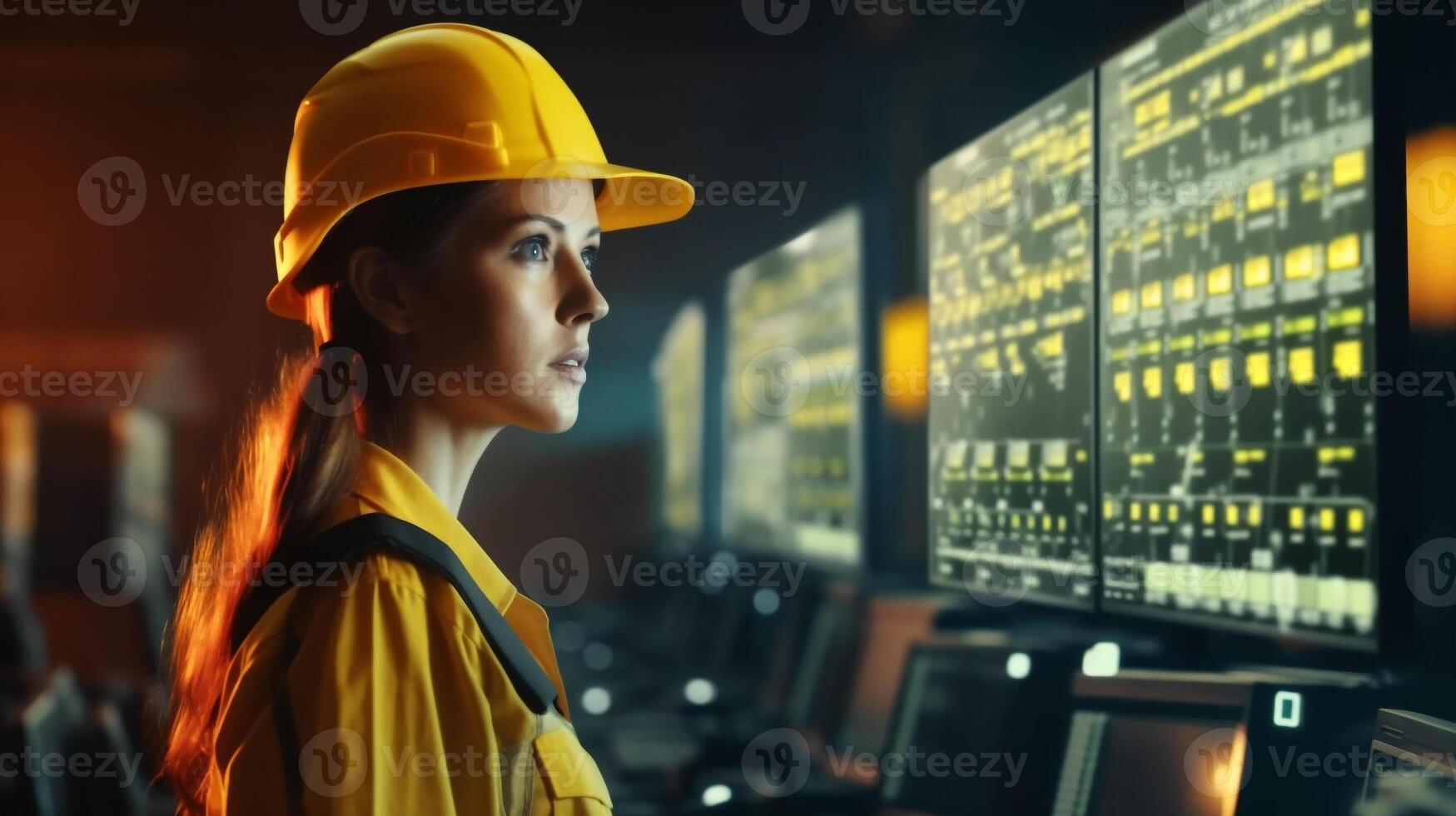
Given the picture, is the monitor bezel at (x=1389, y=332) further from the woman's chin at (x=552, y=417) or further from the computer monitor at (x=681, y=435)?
the computer monitor at (x=681, y=435)

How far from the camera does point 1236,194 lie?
1249mm

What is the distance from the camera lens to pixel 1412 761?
2.72 ft

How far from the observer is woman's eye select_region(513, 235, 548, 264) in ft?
3.51

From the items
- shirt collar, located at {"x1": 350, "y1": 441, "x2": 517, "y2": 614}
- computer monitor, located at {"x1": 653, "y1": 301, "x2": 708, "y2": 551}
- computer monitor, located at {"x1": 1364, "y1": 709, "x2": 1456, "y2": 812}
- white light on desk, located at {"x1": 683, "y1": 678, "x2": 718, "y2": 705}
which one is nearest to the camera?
computer monitor, located at {"x1": 1364, "y1": 709, "x2": 1456, "y2": 812}

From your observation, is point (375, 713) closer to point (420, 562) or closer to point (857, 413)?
point (420, 562)

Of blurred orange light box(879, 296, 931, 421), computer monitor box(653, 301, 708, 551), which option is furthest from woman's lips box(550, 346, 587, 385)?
computer monitor box(653, 301, 708, 551)

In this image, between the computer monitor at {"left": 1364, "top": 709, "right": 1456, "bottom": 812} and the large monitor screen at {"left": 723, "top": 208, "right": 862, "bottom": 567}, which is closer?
the computer monitor at {"left": 1364, "top": 709, "right": 1456, "bottom": 812}

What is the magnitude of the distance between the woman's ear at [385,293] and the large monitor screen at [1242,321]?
85 centimetres

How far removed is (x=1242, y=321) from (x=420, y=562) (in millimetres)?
876

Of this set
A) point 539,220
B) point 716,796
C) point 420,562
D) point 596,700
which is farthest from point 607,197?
point 596,700

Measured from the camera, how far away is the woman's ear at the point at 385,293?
1055mm

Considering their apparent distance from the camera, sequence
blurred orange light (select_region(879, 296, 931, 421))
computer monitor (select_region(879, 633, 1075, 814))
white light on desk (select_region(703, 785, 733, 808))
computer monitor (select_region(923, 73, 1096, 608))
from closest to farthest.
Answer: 1. computer monitor (select_region(879, 633, 1075, 814))
2. computer monitor (select_region(923, 73, 1096, 608))
3. white light on desk (select_region(703, 785, 733, 808))
4. blurred orange light (select_region(879, 296, 931, 421))

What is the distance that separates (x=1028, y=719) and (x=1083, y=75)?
855mm

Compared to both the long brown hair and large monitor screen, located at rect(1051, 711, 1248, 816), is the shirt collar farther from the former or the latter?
large monitor screen, located at rect(1051, 711, 1248, 816)
